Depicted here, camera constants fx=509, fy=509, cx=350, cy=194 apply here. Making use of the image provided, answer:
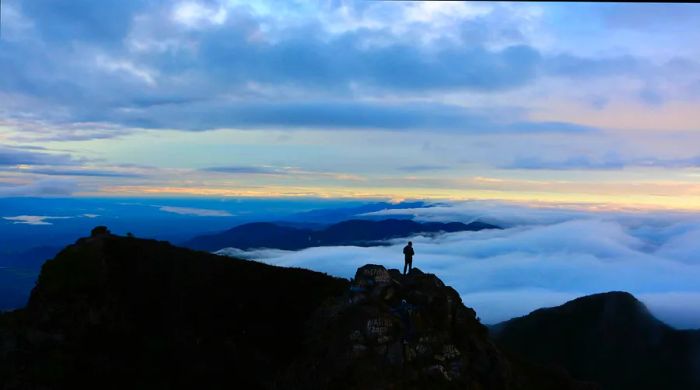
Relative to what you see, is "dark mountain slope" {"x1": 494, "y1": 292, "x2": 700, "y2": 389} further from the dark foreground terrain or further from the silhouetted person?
the dark foreground terrain

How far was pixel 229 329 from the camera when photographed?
40.8 m

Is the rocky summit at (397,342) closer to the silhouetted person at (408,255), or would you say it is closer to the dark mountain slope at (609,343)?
the silhouetted person at (408,255)

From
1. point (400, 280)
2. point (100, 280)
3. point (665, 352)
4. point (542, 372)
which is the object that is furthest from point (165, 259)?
point (665, 352)

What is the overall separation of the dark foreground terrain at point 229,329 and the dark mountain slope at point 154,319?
83 millimetres

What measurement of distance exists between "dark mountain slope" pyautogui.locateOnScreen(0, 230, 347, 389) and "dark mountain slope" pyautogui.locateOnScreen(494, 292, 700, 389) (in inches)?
4773

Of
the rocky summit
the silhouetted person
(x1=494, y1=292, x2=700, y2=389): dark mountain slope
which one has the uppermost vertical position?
the silhouetted person

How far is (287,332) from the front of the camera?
41.0 m

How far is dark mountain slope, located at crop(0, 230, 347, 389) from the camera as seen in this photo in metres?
37.4

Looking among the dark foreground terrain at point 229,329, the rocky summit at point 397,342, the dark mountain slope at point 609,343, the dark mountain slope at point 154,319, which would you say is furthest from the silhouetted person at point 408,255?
the dark mountain slope at point 609,343

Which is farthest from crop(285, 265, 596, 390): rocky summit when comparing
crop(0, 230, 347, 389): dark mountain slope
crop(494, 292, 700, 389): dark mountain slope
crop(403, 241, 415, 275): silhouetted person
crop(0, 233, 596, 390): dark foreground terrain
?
crop(494, 292, 700, 389): dark mountain slope

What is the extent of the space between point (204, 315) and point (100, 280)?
9.11 m

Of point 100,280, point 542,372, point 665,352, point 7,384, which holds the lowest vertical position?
point 665,352

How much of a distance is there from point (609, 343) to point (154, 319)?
163 m

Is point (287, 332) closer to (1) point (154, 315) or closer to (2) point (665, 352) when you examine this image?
(1) point (154, 315)
